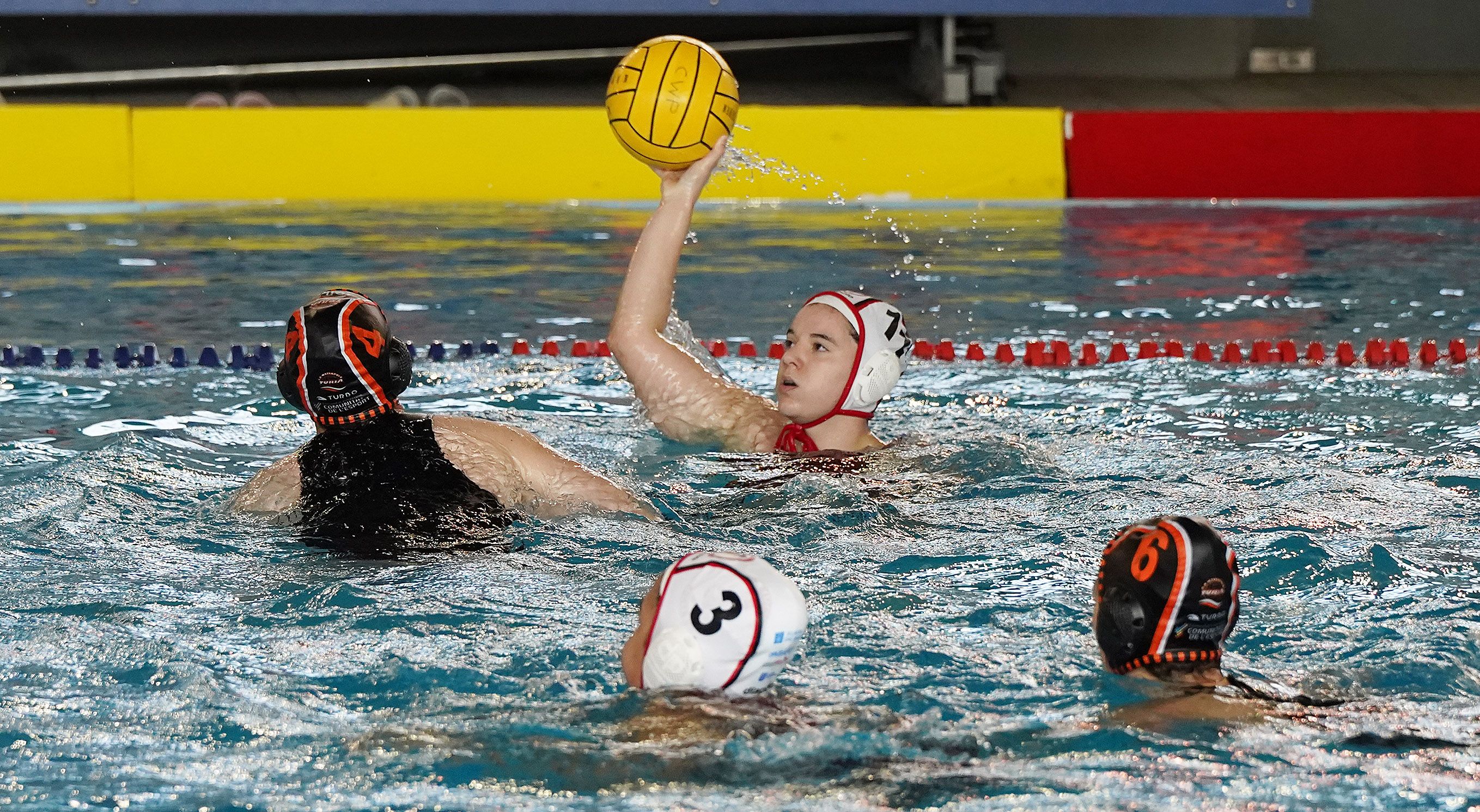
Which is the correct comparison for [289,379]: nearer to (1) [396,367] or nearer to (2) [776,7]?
(1) [396,367]

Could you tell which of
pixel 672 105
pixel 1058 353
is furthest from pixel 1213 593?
pixel 1058 353

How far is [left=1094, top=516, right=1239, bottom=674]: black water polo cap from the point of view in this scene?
8.82ft

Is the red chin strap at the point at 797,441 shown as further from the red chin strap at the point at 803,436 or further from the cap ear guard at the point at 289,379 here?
the cap ear guard at the point at 289,379

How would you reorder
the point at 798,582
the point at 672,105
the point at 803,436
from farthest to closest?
the point at 803,436 → the point at 672,105 → the point at 798,582

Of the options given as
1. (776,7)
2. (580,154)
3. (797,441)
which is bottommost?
(797,441)

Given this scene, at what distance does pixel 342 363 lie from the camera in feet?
10.9

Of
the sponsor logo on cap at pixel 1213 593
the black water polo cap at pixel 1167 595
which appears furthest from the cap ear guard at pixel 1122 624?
the sponsor logo on cap at pixel 1213 593

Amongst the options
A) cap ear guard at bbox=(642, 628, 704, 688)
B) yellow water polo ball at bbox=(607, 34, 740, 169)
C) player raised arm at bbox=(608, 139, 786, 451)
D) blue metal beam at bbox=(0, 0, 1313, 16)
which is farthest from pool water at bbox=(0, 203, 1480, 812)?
blue metal beam at bbox=(0, 0, 1313, 16)

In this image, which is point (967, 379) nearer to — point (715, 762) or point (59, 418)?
point (59, 418)

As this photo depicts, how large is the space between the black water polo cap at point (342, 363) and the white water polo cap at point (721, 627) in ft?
3.48

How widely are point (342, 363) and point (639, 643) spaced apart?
1.08m

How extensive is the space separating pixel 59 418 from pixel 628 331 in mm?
2345

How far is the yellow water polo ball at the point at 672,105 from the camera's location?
4090 millimetres

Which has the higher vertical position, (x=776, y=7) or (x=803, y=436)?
(x=776, y=7)
